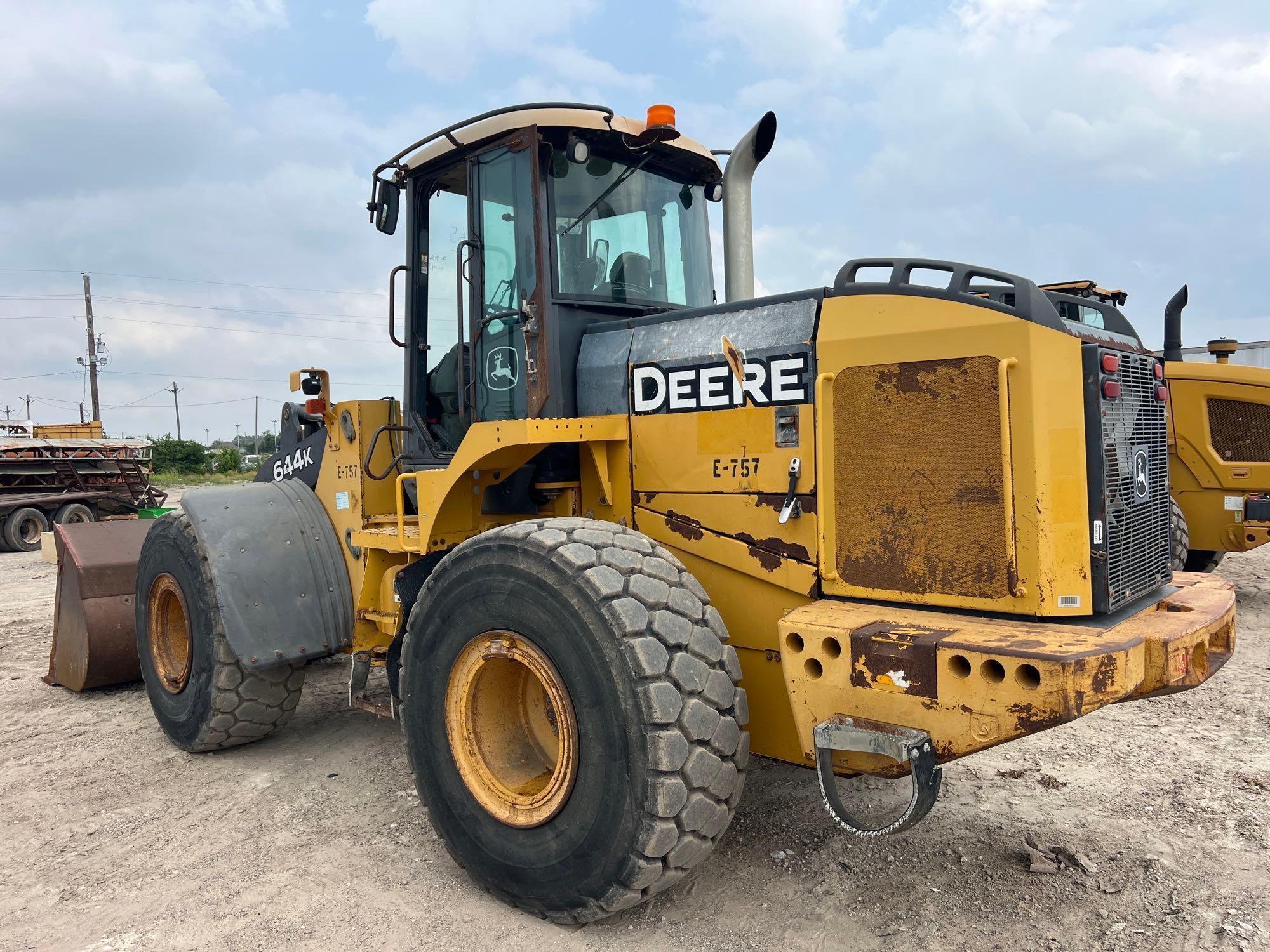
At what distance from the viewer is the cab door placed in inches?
157

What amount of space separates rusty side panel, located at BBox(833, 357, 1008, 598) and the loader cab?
4.48 ft

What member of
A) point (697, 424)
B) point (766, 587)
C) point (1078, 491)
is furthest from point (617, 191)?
point (1078, 491)

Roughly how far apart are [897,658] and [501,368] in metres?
2.27

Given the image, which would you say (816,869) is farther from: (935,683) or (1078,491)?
(1078,491)

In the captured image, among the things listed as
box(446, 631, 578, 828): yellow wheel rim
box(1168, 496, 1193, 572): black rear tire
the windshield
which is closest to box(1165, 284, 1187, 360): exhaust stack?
box(1168, 496, 1193, 572): black rear tire

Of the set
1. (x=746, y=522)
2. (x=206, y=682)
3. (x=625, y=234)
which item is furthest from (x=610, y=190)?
(x=206, y=682)

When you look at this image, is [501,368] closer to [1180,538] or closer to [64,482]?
[1180,538]

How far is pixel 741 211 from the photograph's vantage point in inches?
163

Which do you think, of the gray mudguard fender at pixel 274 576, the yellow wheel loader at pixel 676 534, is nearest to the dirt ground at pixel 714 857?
the yellow wheel loader at pixel 676 534

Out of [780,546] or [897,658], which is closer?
[897,658]

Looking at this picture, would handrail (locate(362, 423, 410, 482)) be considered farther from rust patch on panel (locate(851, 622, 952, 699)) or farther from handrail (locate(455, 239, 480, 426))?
rust patch on panel (locate(851, 622, 952, 699))

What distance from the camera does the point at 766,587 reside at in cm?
342

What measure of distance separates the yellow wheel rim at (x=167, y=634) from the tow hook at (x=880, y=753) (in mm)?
3795

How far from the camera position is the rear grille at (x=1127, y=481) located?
9.31 feet
